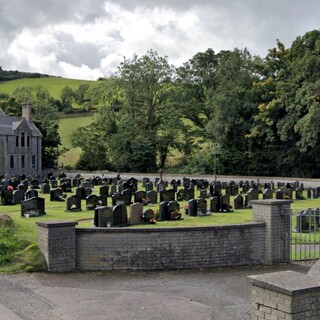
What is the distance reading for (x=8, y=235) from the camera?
44.7 feet

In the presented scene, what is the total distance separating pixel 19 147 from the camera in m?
60.0

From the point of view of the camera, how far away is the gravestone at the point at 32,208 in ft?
69.1

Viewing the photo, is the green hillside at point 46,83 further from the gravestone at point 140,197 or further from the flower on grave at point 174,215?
the flower on grave at point 174,215

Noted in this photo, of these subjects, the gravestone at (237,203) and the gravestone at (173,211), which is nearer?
the gravestone at (173,211)

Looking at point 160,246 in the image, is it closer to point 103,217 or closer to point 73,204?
point 103,217

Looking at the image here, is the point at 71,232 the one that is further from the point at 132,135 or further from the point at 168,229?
the point at 132,135

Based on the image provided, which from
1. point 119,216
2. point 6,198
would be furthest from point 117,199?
point 119,216

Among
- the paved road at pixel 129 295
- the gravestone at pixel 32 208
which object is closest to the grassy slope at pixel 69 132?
the gravestone at pixel 32 208

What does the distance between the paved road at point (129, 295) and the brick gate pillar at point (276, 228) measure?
840 mm

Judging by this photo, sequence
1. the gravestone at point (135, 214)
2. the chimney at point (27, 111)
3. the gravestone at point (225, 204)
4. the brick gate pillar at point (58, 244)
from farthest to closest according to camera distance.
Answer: the chimney at point (27, 111) → the gravestone at point (225, 204) → the gravestone at point (135, 214) → the brick gate pillar at point (58, 244)

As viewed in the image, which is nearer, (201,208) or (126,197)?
(201,208)

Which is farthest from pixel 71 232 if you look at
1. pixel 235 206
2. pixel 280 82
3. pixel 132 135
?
pixel 132 135

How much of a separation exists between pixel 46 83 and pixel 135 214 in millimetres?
119174

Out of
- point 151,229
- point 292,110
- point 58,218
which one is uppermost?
point 292,110
